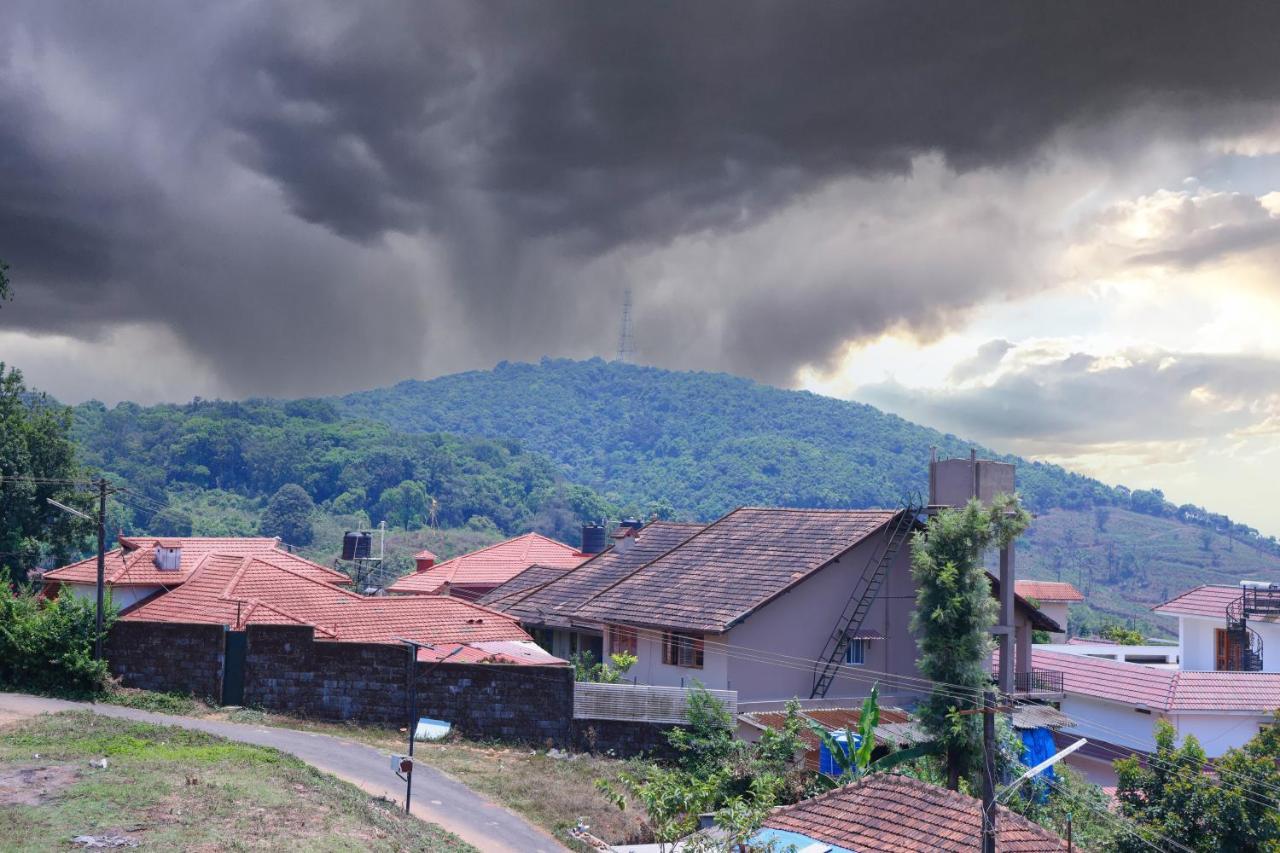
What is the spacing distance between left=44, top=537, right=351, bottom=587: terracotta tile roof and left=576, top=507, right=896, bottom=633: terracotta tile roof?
18176mm

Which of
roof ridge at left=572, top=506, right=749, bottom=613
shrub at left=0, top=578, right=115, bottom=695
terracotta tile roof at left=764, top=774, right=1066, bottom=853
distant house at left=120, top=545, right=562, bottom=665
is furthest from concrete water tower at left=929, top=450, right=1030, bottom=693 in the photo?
shrub at left=0, top=578, right=115, bottom=695

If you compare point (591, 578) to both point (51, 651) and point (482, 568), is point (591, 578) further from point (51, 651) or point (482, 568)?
point (482, 568)

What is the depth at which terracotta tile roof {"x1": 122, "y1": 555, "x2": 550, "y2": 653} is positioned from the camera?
134ft

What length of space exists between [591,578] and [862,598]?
14.7 metres

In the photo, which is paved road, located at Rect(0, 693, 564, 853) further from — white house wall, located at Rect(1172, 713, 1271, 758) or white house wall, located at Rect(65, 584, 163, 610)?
white house wall, located at Rect(1172, 713, 1271, 758)

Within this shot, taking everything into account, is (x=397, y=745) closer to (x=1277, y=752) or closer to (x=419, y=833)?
(x=419, y=833)

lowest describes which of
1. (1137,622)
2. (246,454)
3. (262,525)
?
(1137,622)

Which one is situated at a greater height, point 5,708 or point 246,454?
point 246,454

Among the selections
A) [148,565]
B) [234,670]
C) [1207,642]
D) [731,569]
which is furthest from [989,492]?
[148,565]

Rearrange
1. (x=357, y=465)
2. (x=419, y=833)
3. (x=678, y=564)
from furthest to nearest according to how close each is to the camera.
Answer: (x=357, y=465) → (x=678, y=564) → (x=419, y=833)

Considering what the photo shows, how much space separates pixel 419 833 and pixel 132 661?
18509mm

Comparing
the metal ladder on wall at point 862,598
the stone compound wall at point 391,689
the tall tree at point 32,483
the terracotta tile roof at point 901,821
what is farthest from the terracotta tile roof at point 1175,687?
the tall tree at point 32,483

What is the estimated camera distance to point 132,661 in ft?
127

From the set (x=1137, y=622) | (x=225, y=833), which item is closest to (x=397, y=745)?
(x=225, y=833)
